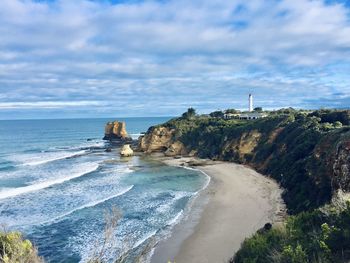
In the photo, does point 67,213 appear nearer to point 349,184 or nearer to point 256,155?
point 349,184

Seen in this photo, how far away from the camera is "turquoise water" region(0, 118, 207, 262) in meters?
21.4

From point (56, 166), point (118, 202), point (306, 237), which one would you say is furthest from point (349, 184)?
point (56, 166)

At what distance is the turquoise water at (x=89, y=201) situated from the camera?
21.4 metres

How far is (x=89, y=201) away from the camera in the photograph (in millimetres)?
30812

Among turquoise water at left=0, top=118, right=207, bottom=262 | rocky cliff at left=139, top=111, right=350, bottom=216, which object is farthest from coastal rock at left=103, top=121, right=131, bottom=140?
turquoise water at left=0, top=118, right=207, bottom=262

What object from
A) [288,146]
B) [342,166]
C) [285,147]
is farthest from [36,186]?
[342,166]

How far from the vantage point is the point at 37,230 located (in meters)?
23.7

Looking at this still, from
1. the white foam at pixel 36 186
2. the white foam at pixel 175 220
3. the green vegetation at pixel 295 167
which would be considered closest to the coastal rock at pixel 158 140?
the green vegetation at pixel 295 167

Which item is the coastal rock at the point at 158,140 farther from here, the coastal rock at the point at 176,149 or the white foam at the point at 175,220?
the white foam at the point at 175,220

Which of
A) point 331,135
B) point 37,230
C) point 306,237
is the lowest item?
point 37,230

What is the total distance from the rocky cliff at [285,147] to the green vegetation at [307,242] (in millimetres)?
7273

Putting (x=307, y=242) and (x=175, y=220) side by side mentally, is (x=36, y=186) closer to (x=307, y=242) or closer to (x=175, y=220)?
(x=175, y=220)

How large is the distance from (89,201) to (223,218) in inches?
445

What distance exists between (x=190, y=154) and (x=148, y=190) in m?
26.9
